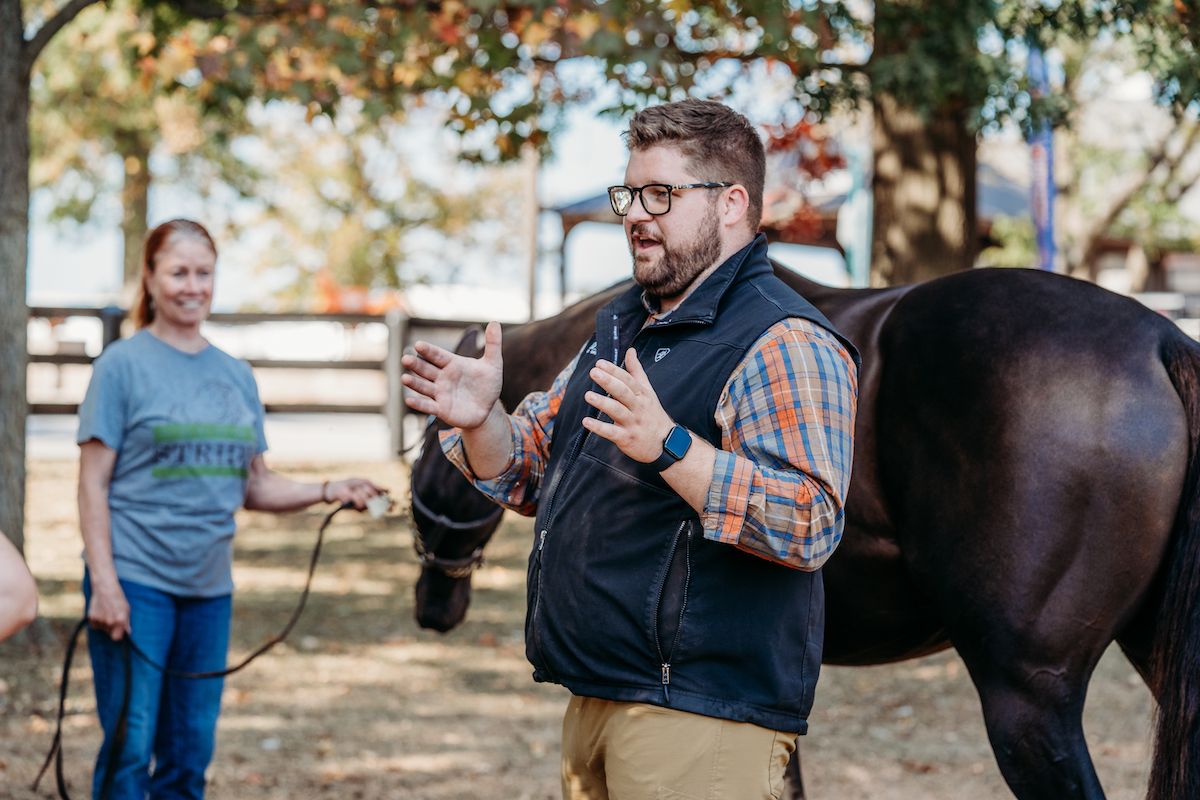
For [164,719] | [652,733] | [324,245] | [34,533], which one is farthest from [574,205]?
[324,245]

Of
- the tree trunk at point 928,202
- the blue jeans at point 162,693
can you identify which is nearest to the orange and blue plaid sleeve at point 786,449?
the blue jeans at point 162,693

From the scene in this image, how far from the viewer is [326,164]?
30312 millimetres

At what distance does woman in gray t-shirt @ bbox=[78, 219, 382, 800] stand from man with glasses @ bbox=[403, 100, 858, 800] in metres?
1.37

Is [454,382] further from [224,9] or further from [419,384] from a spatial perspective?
[224,9]

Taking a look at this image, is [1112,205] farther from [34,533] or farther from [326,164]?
[326,164]

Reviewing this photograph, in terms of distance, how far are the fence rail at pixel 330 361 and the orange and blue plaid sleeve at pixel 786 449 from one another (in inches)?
444

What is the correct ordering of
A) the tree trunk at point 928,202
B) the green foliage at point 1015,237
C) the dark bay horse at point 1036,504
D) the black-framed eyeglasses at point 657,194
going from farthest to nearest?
the green foliage at point 1015,237, the tree trunk at point 928,202, the dark bay horse at point 1036,504, the black-framed eyeglasses at point 657,194

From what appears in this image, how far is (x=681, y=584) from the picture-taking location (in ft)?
7.16

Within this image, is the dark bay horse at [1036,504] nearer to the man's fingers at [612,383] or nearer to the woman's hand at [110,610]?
the man's fingers at [612,383]

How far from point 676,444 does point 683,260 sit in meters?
0.45

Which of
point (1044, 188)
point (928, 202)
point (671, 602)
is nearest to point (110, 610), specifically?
point (671, 602)

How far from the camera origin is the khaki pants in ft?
7.13

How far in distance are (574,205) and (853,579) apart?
526 inches

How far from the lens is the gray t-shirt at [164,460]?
3.43m
